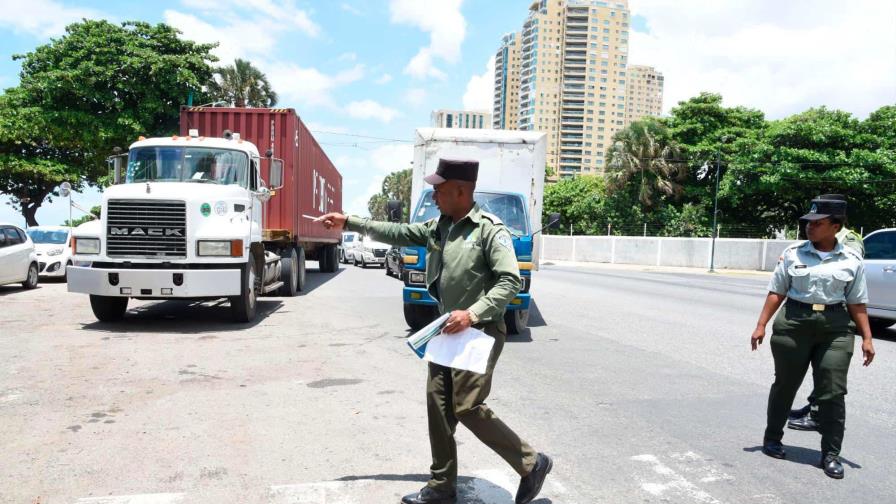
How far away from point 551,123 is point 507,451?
13685 cm

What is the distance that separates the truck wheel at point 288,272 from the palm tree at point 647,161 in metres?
32.3

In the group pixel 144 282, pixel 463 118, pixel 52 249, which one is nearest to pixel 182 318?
pixel 144 282

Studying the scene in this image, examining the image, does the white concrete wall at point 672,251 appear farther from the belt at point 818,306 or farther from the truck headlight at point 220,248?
the belt at point 818,306

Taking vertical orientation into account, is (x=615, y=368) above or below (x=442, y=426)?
below

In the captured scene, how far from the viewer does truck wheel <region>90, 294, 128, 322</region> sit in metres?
9.55

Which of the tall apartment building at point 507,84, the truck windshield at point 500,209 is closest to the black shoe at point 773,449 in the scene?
the truck windshield at point 500,209

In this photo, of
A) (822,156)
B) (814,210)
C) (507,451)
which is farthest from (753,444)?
(822,156)

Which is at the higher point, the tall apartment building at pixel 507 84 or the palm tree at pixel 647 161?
the tall apartment building at pixel 507 84

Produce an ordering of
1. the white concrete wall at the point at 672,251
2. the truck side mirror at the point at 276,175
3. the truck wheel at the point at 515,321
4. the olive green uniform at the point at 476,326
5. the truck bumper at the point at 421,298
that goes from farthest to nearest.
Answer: the white concrete wall at the point at 672,251 < the truck side mirror at the point at 276,175 < the truck wheel at the point at 515,321 < the truck bumper at the point at 421,298 < the olive green uniform at the point at 476,326

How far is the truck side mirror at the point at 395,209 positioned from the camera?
29.2 feet

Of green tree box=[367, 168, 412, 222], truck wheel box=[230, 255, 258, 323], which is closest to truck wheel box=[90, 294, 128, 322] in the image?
truck wheel box=[230, 255, 258, 323]

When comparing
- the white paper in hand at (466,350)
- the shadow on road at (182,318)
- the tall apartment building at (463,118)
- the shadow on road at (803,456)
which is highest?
the tall apartment building at (463,118)

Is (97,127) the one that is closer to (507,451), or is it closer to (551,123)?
(507,451)

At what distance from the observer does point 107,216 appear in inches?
354
